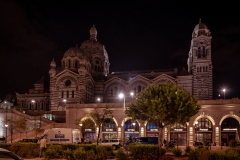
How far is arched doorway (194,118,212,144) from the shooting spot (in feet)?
183

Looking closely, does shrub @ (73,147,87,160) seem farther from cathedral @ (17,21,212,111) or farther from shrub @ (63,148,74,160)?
cathedral @ (17,21,212,111)

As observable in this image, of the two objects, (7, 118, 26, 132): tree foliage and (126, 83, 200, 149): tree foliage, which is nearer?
(126, 83, 200, 149): tree foliage

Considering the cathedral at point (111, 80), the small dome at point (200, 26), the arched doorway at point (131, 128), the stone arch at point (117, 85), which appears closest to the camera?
the arched doorway at point (131, 128)

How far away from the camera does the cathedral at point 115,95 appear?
55.6 meters

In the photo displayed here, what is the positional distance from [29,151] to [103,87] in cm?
5247

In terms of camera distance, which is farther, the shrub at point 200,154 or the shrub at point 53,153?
the shrub at point 53,153

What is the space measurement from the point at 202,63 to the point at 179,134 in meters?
22.1

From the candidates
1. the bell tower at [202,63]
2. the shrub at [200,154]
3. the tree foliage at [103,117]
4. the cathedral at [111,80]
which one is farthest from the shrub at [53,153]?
the bell tower at [202,63]

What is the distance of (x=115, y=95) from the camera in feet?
252

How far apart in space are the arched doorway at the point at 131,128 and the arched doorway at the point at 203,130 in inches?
443

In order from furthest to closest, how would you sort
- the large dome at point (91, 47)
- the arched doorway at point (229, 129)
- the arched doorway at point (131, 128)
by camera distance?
the large dome at point (91, 47) → the arched doorway at point (131, 128) → the arched doorway at point (229, 129)

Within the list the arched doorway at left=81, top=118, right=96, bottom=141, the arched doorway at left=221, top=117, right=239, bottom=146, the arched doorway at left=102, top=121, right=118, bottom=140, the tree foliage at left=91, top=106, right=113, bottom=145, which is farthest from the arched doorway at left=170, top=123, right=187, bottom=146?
the arched doorway at left=81, top=118, right=96, bottom=141

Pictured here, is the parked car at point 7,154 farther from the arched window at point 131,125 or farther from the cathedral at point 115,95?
the arched window at point 131,125

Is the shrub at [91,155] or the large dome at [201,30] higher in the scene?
the large dome at [201,30]
